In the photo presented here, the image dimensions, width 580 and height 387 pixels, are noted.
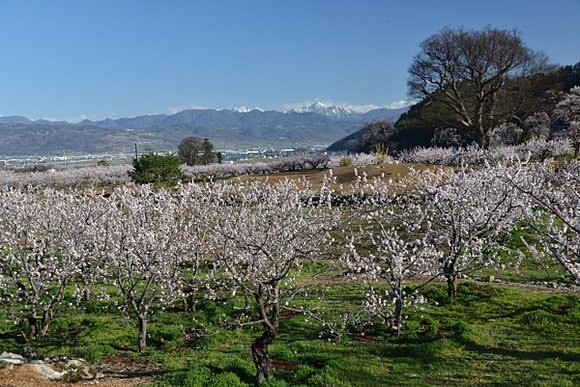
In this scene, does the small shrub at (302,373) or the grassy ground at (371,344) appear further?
the grassy ground at (371,344)

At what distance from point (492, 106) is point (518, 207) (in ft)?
106

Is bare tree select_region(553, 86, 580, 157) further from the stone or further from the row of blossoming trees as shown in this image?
the stone

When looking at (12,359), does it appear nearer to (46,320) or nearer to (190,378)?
(46,320)

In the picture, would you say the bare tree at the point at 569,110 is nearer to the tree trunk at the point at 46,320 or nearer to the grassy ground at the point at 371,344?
the grassy ground at the point at 371,344

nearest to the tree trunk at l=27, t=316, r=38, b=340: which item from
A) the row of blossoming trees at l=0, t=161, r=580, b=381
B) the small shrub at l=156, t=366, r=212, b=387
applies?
the row of blossoming trees at l=0, t=161, r=580, b=381

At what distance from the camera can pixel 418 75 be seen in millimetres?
47594

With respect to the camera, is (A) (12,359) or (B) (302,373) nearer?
(B) (302,373)

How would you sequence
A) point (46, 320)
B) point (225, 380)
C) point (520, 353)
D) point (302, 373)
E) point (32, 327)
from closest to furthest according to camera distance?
point (225, 380), point (302, 373), point (520, 353), point (32, 327), point (46, 320)

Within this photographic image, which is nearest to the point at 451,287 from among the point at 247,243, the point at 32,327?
the point at 247,243

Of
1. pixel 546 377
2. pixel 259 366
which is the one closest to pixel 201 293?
pixel 259 366

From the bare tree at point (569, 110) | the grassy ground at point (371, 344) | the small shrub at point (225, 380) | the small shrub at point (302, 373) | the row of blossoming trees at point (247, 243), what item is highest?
the bare tree at point (569, 110)

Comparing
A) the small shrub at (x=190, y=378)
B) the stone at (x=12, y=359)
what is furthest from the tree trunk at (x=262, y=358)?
the stone at (x=12, y=359)

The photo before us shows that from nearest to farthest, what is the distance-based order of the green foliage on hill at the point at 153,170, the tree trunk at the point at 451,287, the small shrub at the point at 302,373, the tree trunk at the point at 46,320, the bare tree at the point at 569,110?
the small shrub at the point at 302,373 < the tree trunk at the point at 46,320 < the tree trunk at the point at 451,287 < the green foliage on hill at the point at 153,170 < the bare tree at the point at 569,110

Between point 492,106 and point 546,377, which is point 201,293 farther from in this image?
point 492,106
